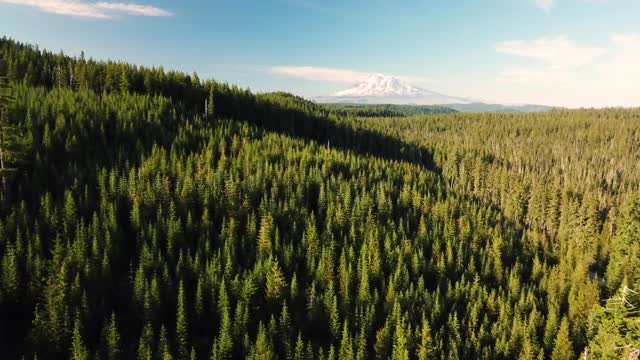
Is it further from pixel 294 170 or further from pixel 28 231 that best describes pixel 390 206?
pixel 28 231

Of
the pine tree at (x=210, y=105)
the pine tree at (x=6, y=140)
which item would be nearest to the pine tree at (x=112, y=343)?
the pine tree at (x=6, y=140)

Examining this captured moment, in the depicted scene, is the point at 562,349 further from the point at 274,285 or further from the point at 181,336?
the point at 181,336

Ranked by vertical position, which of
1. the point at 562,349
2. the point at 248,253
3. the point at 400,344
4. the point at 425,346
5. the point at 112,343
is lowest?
the point at 562,349

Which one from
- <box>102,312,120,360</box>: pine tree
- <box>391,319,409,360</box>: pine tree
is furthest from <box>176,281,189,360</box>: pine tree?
<box>391,319,409,360</box>: pine tree

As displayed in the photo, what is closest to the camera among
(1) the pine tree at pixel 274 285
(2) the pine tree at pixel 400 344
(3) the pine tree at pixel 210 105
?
(2) the pine tree at pixel 400 344

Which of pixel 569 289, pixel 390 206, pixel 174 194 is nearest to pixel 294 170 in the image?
pixel 390 206

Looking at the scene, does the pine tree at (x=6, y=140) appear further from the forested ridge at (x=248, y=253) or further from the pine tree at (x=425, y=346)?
the pine tree at (x=425, y=346)

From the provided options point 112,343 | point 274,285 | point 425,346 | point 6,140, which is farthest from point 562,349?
point 6,140

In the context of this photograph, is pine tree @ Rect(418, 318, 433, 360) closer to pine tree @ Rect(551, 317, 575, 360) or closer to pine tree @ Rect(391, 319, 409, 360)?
pine tree @ Rect(391, 319, 409, 360)
